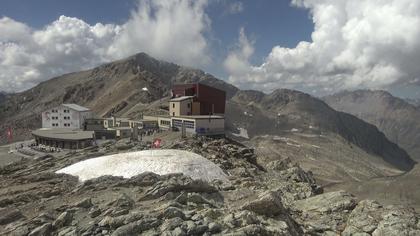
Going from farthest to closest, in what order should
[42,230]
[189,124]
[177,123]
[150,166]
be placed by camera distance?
[177,123] < [189,124] < [150,166] < [42,230]

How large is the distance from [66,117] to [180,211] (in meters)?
108

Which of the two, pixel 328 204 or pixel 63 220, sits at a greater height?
pixel 63 220

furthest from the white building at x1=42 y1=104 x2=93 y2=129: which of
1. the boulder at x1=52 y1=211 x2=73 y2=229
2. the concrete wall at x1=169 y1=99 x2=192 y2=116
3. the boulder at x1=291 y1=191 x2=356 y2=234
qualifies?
the boulder at x1=291 y1=191 x2=356 y2=234

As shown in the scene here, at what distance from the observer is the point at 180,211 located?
16266mm

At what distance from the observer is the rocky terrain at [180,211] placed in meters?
15.4

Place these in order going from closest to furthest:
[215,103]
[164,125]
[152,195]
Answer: [152,195]
[164,125]
[215,103]

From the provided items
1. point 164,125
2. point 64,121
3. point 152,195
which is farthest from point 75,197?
point 64,121

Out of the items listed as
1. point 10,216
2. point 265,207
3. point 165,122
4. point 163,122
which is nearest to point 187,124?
point 165,122

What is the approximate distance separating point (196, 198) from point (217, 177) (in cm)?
1026

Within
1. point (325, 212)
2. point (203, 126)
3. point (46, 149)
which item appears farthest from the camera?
point (46, 149)

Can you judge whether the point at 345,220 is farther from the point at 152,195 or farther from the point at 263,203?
the point at 152,195

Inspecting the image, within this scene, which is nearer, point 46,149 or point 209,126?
point 209,126

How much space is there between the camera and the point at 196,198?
1941cm

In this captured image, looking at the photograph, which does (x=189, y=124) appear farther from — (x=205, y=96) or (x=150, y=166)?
(x=150, y=166)
